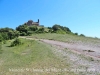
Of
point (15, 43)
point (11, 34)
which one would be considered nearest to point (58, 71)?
point (15, 43)

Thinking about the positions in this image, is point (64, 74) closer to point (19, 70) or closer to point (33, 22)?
point (19, 70)

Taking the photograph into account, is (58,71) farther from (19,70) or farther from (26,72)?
(19,70)

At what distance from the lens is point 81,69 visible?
8703 mm

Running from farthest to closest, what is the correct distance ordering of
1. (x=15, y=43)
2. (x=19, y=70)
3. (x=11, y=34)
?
(x=11, y=34) < (x=15, y=43) < (x=19, y=70)

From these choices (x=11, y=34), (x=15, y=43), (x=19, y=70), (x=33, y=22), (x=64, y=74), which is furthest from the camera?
(x=33, y=22)

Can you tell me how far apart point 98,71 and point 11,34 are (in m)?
33.6

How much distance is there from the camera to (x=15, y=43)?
2380 cm

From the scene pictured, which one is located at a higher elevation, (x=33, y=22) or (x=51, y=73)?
(x=33, y=22)

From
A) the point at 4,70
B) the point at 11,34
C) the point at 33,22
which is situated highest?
the point at 33,22

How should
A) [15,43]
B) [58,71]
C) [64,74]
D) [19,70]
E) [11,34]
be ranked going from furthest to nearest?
[11,34]
[15,43]
[19,70]
[58,71]
[64,74]

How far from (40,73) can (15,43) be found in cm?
1624

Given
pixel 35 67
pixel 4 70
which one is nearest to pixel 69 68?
Result: pixel 35 67

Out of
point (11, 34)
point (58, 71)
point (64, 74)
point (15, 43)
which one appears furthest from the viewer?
point (11, 34)

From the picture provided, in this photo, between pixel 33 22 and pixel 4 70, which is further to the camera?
pixel 33 22
